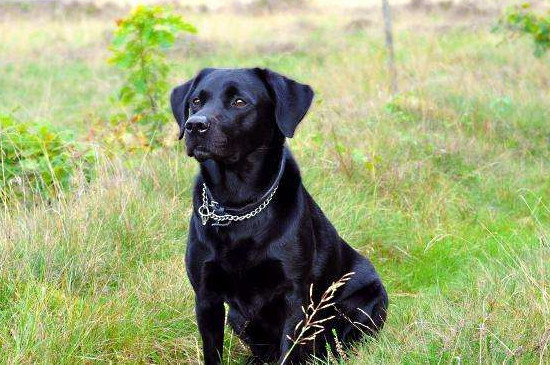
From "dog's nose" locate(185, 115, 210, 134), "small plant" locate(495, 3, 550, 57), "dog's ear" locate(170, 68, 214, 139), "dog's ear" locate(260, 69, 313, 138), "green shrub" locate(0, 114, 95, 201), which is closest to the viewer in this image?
"dog's nose" locate(185, 115, 210, 134)

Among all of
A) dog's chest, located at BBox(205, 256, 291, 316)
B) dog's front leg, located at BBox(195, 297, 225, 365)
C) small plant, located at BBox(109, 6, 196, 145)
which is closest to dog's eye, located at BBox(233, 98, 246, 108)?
dog's chest, located at BBox(205, 256, 291, 316)

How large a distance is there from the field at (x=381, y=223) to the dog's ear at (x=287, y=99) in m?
0.98

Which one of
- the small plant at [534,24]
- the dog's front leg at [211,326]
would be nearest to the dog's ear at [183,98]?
the dog's front leg at [211,326]

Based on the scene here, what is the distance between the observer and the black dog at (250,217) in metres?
3.31

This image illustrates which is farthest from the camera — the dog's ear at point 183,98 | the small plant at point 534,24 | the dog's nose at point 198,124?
the small plant at point 534,24

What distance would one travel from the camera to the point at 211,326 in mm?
3445

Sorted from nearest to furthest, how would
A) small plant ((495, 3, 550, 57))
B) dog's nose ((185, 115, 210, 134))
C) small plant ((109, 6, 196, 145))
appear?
dog's nose ((185, 115, 210, 134)) < small plant ((109, 6, 196, 145)) < small plant ((495, 3, 550, 57))

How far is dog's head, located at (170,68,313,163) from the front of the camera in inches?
128

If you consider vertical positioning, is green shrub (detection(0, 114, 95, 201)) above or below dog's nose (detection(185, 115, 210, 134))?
below

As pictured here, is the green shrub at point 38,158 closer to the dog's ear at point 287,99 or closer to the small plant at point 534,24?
the dog's ear at point 287,99

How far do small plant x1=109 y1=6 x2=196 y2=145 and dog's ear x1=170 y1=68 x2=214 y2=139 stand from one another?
7.77ft

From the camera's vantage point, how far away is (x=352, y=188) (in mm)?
5801

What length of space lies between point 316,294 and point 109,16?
1814 cm

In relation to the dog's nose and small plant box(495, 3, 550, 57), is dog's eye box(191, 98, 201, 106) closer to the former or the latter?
the dog's nose
